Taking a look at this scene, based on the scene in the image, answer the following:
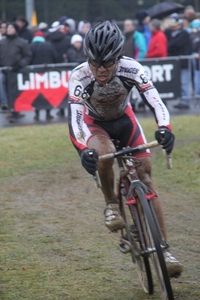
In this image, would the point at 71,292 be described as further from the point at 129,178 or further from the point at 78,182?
the point at 78,182

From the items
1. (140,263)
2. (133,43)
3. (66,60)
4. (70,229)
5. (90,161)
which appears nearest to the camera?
(90,161)

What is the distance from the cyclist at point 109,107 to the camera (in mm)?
5184

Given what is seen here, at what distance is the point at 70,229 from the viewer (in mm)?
7293

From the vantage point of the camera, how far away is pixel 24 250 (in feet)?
21.5

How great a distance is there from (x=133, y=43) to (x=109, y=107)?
11557 mm

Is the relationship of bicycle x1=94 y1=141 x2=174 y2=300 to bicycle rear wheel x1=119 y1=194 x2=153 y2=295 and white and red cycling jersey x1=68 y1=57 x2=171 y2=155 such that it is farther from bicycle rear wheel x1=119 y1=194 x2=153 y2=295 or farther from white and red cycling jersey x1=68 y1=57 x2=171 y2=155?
white and red cycling jersey x1=68 y1=57 x2=171 y2=155

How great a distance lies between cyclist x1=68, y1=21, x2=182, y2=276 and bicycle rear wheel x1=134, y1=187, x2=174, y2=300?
0.34 meters

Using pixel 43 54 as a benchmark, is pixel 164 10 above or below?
above

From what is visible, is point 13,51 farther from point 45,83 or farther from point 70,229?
point 70,229

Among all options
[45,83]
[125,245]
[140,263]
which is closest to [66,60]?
[45,83]

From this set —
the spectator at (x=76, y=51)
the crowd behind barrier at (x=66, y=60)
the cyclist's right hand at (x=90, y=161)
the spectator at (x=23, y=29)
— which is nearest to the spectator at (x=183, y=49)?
the crowd behind barrier at (x=66, y=60)

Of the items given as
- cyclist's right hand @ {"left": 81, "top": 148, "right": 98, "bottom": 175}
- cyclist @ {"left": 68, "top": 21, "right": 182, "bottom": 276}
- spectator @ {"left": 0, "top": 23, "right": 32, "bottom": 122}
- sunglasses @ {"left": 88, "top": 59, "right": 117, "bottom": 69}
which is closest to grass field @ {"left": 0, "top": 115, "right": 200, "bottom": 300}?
cyclist @ {"left": 68, "top": 21, "right": 182, "bottom": 276}

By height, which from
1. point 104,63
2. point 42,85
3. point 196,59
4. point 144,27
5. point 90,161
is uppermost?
point 104,63

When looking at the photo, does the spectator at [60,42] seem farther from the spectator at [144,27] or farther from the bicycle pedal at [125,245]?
the bicycle pedal at [125,245]
